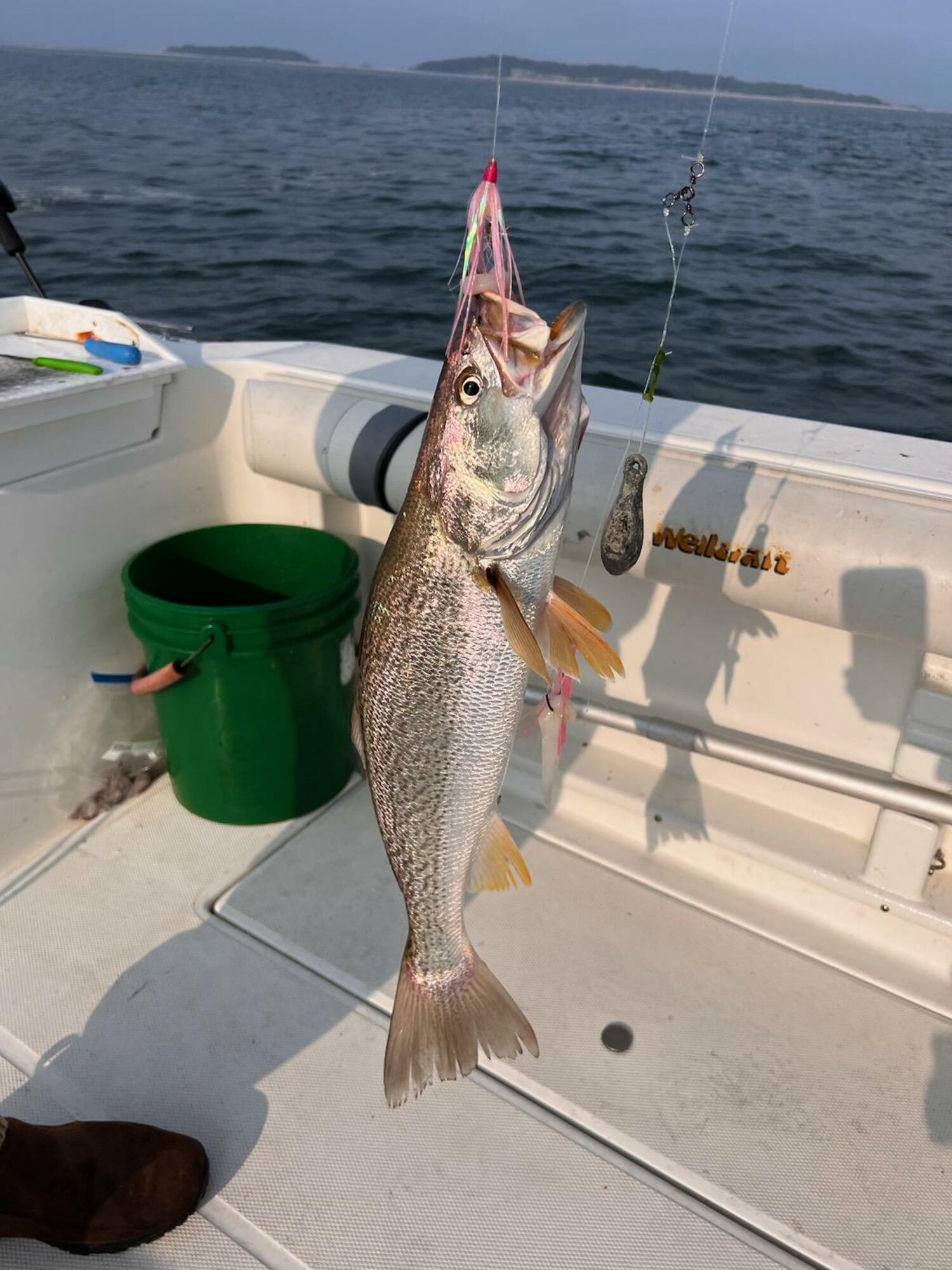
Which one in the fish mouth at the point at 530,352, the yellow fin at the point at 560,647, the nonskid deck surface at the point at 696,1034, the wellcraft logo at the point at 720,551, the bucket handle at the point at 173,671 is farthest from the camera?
the bucket handle at the point at 173,671

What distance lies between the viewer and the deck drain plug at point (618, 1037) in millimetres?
2385

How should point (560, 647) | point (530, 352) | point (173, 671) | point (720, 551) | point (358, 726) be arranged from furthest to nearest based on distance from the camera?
point (173, 671) < point (720, 551) < point (358, 726) < point (560, 647) < point (530, 352)

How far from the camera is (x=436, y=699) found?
5.53 feet

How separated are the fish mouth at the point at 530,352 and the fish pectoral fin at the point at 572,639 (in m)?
0.37

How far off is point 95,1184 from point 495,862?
1137mm

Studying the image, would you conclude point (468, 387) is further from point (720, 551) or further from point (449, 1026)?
point (449, 1026)

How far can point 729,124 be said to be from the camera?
38.1m

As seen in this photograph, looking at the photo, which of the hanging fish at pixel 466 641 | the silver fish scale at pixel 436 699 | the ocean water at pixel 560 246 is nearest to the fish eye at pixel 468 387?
the hanging fish at pixel 466 641

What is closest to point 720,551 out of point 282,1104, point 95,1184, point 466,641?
point 466,641

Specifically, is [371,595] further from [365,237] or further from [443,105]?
[443,105]

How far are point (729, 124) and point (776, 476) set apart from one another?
142ft

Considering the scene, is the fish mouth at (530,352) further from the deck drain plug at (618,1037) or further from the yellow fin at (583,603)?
the deck drain plug at (618,1037)

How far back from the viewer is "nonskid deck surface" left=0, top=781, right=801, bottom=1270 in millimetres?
1948

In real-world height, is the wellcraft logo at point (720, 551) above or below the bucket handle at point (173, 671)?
above
